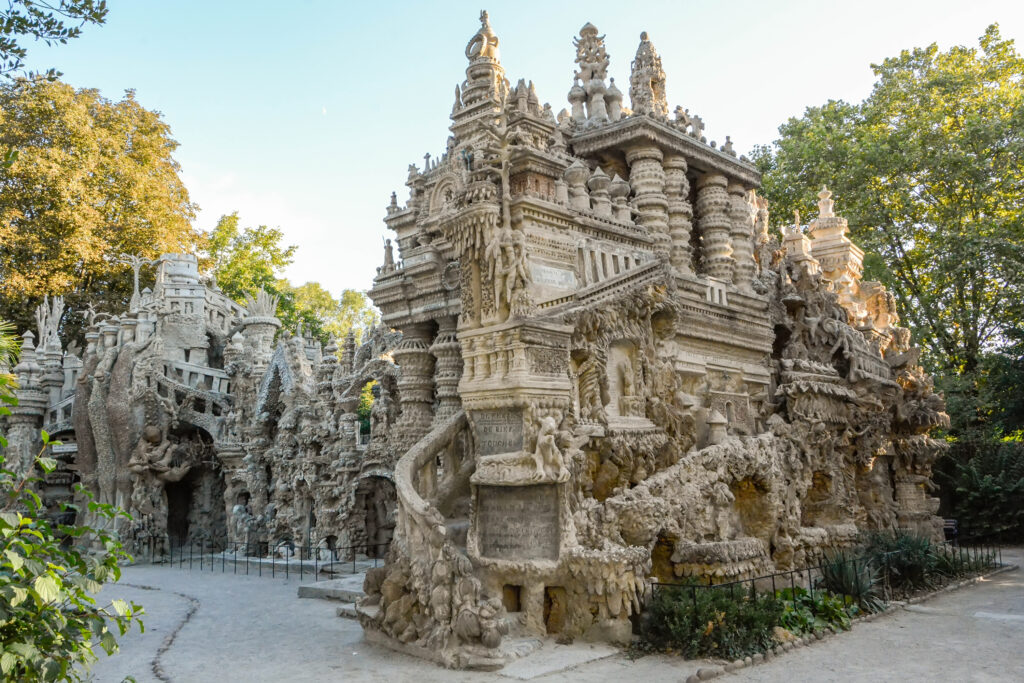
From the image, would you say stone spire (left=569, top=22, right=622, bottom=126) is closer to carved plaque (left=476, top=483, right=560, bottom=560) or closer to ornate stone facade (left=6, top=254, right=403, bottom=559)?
ornate stone facade (left=6, top=254, right=403, bottom=559)

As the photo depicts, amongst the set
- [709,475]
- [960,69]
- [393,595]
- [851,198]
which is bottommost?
[393,595]

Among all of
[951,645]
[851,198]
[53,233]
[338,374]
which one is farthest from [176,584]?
[851,198]

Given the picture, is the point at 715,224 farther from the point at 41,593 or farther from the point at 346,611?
the point at 41,593

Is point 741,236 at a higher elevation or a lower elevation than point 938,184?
lower

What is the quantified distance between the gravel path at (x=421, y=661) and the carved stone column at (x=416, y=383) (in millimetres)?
3529

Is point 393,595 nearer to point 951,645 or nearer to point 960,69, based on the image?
point 951,645

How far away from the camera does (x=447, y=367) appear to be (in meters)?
14.5

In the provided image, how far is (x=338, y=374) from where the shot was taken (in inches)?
789

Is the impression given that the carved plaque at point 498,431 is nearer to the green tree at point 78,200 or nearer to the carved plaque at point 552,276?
the carved plaque at point 552,276

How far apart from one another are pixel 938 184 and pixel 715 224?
1462 centimetres

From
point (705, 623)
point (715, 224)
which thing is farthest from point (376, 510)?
point (705, 623)

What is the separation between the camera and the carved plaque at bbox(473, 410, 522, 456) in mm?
10672

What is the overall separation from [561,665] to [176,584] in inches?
454

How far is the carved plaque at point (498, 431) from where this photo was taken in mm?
10672
